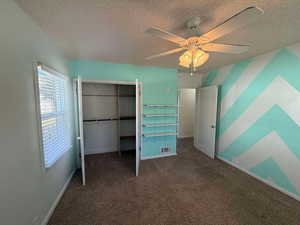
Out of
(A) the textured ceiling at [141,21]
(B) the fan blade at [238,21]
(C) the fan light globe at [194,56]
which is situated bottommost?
(C) the fan light globe at [194,56]

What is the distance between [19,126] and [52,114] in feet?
2.13

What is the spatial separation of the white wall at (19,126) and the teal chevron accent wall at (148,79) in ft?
3.90

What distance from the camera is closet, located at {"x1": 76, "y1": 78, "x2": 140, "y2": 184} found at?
3.29 meters

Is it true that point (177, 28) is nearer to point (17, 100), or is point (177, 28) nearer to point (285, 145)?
point (17, 100)

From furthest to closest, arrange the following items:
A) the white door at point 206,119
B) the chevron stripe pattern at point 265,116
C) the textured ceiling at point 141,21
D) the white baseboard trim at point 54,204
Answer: the white door at point 206,119
the chevron stripe pattern at point 265,116
the white baseboard trim at point 54,204
the textured ceiling at point 141,21

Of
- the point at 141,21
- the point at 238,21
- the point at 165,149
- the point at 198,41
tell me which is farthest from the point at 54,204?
the point at 238,21

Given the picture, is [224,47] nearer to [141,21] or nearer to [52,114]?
[141,21]

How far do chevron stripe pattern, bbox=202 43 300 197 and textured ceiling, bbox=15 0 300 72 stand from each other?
404 millimetres

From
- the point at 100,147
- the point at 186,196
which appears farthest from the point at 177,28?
the point at 100,147

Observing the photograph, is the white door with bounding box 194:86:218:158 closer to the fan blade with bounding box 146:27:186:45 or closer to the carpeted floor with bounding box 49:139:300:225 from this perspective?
the carpeted floor with bounding box 49:139:300:225

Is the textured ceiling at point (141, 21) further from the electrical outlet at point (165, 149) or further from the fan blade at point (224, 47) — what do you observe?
the electrical outlet at point (165, 149)

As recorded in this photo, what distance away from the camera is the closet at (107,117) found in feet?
10.8

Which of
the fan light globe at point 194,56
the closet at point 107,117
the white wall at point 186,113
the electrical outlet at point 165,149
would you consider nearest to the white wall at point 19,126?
the fan light globe at point 194,56

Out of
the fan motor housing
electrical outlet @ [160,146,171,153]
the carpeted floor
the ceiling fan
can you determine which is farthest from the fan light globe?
electrical outlet @ [160,146,171,153]
